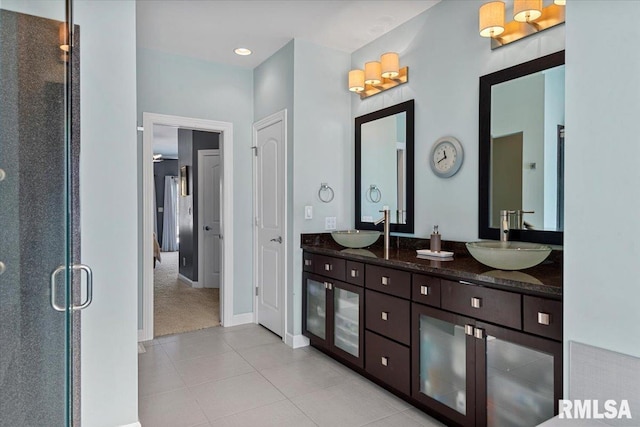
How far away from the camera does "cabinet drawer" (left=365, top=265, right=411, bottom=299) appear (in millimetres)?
2375

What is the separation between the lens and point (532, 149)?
91.7 inches

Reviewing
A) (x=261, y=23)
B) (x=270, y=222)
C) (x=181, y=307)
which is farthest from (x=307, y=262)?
(x=181, y=307)

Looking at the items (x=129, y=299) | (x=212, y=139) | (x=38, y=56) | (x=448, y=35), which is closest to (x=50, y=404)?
(x=129, y=299)

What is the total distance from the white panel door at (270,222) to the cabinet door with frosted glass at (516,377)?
6.89ft

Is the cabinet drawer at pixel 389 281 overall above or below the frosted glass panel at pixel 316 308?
above

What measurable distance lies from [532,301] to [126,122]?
213cm

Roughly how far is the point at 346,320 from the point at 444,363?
951 mm

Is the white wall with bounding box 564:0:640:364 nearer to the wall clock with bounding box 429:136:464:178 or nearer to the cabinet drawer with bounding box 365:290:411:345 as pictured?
the cabinet drawer with bounding box 365:290:411:345

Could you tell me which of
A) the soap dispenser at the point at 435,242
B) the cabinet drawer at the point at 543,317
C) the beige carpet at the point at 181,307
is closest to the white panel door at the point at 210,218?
the beige carpet at the point at 181,307

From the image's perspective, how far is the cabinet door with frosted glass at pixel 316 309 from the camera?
3.21 m

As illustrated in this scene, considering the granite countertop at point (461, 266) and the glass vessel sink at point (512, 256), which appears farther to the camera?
the glass vessel sink at point (512, 256)

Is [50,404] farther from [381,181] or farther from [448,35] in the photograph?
[448,35]

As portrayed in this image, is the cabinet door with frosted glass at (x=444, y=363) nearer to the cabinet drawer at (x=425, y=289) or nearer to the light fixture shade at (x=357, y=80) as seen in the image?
the cabinet drawer at (x=425, y=289)

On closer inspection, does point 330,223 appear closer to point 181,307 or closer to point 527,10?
point 527,10
